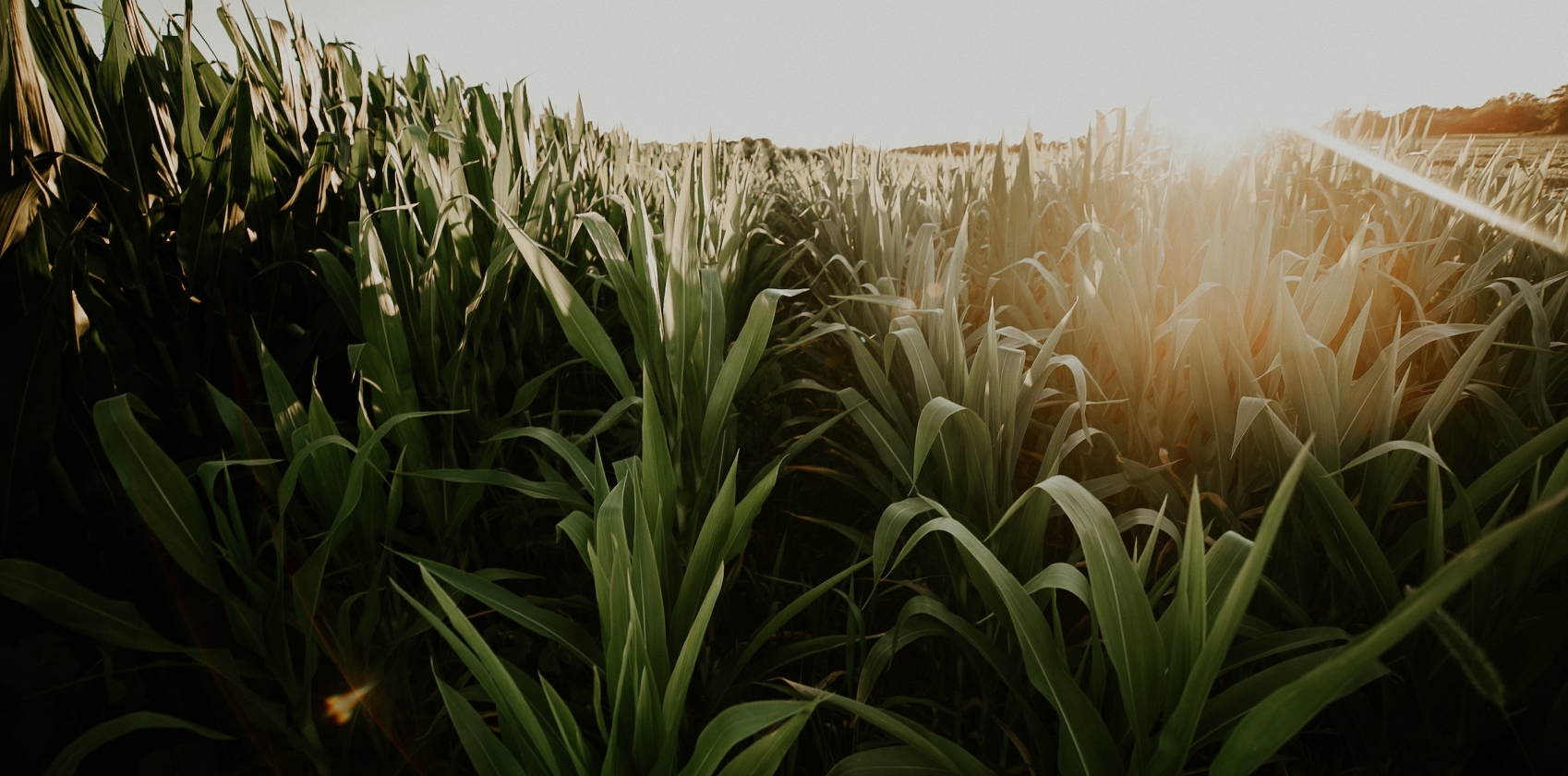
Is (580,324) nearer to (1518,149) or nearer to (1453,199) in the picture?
(1453,199)

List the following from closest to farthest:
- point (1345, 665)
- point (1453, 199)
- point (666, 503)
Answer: point (1345, 665) < point (666, 503) < point (1453, 199)

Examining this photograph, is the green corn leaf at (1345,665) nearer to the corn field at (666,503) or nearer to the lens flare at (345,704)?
the corn field at (666,503)

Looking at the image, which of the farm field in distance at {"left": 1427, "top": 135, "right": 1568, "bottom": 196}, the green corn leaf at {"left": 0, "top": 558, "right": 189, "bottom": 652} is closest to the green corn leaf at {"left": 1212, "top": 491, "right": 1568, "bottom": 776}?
the green corn leaf at {"left": 0, "top": 558, "right": 189, "bottom": 652}

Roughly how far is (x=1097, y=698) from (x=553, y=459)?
86 centimetres

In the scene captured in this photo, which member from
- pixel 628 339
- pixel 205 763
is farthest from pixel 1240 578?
pixel 628 339

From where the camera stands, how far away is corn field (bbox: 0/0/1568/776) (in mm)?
490

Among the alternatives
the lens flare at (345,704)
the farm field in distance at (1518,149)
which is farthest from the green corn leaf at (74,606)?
the farm field in distance at (1518,149)

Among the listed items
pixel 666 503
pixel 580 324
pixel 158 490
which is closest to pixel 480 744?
pixel 666 503

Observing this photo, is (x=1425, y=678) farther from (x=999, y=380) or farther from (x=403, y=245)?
(x=403, y=245)

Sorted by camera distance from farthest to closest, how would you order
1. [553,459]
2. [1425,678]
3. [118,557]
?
[553,459], [118,557], [1425,678]

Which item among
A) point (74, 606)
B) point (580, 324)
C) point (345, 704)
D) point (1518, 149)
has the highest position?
point (1518, 149)

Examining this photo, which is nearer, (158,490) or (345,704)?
(158,490)

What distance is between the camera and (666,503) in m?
0.63

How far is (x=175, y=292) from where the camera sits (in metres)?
0.89
